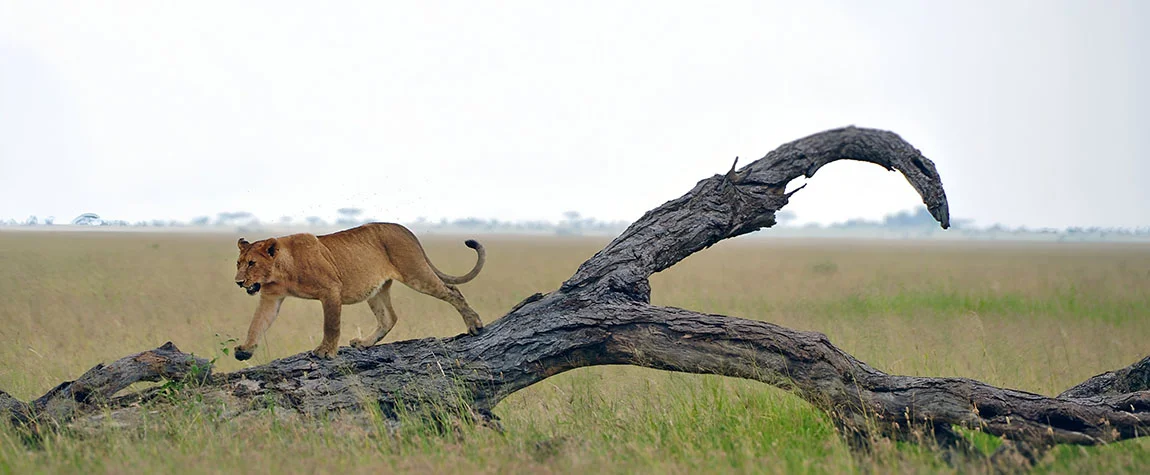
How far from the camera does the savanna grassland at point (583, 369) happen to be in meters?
4.98

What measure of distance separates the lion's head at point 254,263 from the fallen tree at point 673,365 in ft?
1.86

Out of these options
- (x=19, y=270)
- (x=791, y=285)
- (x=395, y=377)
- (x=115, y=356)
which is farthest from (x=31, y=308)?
(x=791, y=285)

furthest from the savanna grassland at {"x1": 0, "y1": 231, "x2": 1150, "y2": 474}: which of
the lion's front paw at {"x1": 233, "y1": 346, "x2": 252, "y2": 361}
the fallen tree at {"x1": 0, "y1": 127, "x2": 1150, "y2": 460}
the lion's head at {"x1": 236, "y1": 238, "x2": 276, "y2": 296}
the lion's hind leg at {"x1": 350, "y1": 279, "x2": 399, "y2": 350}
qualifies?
the lion's hind leg at {"x1": 350, "y1": 279, "x2": 399, "y2": 350}

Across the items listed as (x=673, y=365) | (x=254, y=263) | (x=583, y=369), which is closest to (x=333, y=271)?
(x=254, y=263)

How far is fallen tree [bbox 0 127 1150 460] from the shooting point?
18.1 ft

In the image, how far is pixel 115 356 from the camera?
9859 mm

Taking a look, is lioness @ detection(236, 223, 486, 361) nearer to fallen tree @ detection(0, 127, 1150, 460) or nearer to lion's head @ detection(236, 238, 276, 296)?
lion's head @ detection(236, 238, 276, 296)

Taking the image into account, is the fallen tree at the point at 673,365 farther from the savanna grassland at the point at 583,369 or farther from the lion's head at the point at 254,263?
the lion's head at the point at 254,263

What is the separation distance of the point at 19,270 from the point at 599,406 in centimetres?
933

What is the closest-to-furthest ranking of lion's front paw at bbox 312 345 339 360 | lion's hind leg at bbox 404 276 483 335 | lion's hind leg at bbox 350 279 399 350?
lion's front paw at bbox 312 345 339 360
lion's hind leg at bbox 404 276 483 335
lion's hind leg at bbox 350 279 399 350

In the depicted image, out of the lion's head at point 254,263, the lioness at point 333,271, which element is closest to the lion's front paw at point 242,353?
the lioness at point 333,271

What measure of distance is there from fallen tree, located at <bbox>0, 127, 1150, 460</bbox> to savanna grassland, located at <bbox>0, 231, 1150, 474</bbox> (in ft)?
0.72

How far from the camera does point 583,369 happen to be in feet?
31.0

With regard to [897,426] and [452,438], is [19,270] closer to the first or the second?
[452,438]
